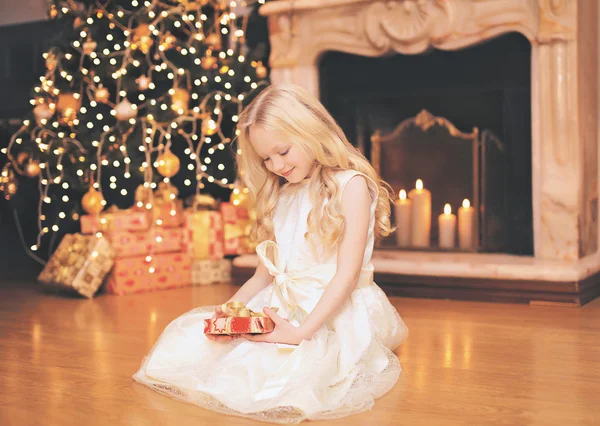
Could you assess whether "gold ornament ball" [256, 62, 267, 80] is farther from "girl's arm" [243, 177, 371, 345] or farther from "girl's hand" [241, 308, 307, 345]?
"girl's hand" [241, 308, 307, 345]

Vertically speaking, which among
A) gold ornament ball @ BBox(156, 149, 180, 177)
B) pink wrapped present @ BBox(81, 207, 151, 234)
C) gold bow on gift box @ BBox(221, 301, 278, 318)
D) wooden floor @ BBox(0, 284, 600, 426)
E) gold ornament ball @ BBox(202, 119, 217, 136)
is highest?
gold ornament ball @ BBox(202, 119, 217, 136)

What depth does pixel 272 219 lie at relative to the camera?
8.18ft

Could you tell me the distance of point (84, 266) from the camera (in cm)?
400

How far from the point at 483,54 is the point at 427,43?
308mm

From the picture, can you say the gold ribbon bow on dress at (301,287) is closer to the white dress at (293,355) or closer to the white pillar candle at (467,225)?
the white dress at (293,355)

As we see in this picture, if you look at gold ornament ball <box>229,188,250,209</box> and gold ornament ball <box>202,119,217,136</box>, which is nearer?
gold ornament ball <box>202,119,217,136</box>

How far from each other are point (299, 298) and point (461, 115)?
223 centimetres

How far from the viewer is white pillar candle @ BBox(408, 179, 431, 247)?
14.1ft

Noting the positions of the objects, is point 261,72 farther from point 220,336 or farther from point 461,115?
point 220,336

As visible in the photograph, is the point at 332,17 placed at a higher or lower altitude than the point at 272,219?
higher

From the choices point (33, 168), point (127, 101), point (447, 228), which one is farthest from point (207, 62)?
point (447, 228)

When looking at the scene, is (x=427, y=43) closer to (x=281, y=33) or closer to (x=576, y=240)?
(x=281, y=33)

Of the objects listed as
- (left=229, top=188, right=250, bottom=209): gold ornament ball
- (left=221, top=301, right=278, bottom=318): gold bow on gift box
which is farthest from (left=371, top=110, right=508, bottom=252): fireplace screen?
(left=221, top=301, right=278, bottom=318): gold bow on gift box

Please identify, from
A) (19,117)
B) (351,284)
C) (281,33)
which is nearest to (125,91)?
(281,33)
